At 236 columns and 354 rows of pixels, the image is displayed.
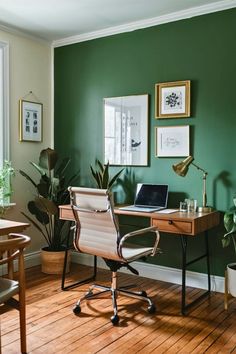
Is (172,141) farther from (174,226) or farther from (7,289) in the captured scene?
(7,289)

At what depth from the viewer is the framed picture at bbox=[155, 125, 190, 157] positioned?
11.5 feet

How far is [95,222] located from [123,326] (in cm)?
76

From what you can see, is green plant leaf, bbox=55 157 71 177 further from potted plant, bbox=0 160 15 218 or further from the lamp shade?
the lamp shade

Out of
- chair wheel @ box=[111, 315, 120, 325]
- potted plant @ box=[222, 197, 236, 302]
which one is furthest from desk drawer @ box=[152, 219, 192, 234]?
chair wheel @ box=[111, 315, 120, 325]

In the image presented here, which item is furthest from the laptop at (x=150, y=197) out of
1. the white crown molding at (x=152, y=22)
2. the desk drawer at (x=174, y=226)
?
the white crown molding at (x=152, y=22)

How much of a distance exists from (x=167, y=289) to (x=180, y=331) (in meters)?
0.84

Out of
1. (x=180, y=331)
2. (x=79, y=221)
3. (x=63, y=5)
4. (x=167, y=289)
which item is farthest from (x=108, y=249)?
(x=63, y=5)

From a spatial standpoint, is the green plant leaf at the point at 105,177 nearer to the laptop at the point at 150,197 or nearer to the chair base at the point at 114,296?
the laptop at the point at 150,197

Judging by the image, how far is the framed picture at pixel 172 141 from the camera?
3.51 m

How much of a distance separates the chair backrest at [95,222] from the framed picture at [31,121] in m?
1.47

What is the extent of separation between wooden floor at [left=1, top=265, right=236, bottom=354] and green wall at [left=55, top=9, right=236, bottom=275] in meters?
0.63

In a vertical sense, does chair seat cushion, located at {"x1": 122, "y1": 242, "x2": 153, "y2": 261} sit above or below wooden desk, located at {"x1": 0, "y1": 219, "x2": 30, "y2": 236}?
below

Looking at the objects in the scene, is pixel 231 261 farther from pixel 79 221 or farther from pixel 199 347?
pixel 79 221

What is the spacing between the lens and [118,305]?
3.05m
